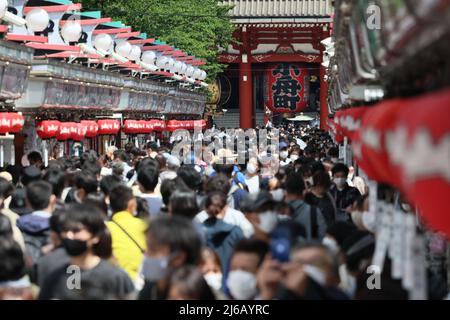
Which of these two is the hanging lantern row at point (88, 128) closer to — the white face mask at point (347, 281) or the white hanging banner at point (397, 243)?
the white face mask at point (347, 281)

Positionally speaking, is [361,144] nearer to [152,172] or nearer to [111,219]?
[111,219]

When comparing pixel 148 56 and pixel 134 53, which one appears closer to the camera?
pixel 134 53

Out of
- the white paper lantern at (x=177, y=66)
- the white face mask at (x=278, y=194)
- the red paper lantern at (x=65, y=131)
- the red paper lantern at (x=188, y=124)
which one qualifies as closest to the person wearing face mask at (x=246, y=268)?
the white face mask at (x=278, y=194)

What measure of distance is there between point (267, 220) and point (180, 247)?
7.56 feet

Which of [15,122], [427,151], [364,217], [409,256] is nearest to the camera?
[427,151]

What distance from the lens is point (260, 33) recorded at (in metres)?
54.1

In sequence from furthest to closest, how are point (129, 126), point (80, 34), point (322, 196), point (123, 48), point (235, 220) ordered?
point (129, 126), point (123, 48), point (80, 34), point (322, 196), point (235, 220)

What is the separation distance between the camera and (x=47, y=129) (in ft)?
71.2

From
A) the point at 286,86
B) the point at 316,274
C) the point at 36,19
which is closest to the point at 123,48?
the point at 36,19

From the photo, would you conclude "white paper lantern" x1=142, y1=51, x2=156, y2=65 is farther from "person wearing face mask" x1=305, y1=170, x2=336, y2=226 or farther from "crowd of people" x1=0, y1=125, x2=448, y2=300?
"person wearing face mask" x1=305, y1=170, x2=336, y2=226

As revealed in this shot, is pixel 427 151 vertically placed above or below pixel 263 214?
above

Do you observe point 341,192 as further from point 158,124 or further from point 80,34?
point 158,124

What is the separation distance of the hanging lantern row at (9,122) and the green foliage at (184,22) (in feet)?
49.8
